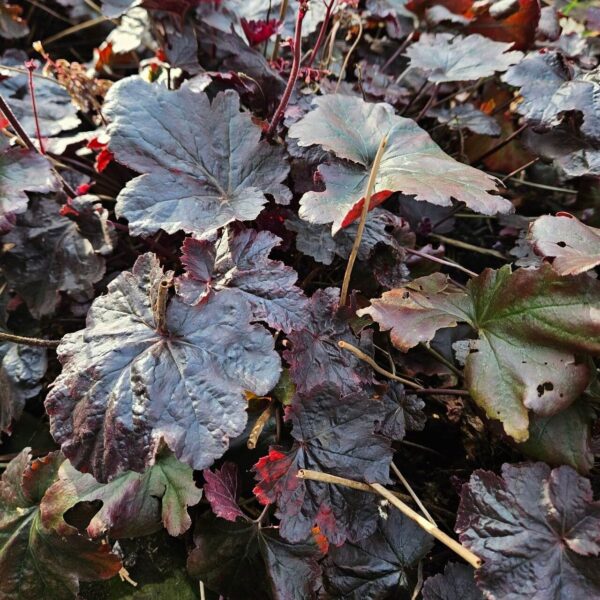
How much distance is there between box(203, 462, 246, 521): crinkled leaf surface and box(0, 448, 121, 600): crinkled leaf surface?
209mm

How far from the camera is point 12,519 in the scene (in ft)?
3.13

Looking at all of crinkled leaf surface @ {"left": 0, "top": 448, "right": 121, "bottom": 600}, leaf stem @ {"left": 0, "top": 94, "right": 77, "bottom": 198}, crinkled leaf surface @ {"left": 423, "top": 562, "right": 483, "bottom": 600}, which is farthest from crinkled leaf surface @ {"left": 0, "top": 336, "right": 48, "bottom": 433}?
crinkled leaf surface @ {"left": 423, "top": 562, "right": 483, "bottom": 600}

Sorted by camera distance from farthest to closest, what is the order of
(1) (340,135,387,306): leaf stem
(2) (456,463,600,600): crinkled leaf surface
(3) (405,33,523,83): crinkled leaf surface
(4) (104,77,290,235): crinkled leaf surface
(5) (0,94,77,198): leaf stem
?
1. (3) (405,33,523,83): crinkled leaf surface
2. (5) (0,94,77,198): leaf stem
3. (4) (104,77,290,235): crinkled leaf surface
4. (1) (340,135,387,306): leaf stem
5. (2) (456,463,600,600): crinkled leaf surface

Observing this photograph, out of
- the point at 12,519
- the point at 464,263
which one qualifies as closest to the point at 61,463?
the point at 12,519

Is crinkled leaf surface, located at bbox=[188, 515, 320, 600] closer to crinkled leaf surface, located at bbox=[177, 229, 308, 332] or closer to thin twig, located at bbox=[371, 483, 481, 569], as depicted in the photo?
thin twig, located at bbox=[371, 483, 481, 569]

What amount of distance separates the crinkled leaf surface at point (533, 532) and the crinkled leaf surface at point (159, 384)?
0.36 meters

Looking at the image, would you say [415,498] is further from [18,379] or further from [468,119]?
[468,119]

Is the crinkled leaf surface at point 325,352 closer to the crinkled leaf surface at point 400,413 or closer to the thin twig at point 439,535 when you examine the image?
the crinkled leaf surface at point 400,413

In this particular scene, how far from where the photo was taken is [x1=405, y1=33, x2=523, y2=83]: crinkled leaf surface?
1.26m

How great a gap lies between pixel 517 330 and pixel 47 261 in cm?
94

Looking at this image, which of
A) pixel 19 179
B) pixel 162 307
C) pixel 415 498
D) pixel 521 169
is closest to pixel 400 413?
pixel 415 498

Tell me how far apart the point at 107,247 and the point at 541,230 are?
827mm

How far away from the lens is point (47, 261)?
1176mm


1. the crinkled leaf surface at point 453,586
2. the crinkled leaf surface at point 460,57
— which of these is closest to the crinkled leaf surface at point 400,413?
the crinkled leaf surface at point 453,586
